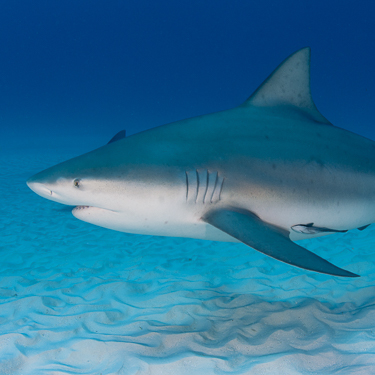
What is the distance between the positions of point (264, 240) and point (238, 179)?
56cm

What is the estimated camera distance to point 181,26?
11906 centimetres

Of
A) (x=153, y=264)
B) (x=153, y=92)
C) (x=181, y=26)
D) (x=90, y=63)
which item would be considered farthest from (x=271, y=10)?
(x=153, y=264)

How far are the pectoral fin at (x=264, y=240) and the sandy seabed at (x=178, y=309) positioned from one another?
892mm

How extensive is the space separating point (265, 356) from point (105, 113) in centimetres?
8956

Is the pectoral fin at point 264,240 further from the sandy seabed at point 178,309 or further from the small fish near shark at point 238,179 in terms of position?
the sandy seabed at point 178,309

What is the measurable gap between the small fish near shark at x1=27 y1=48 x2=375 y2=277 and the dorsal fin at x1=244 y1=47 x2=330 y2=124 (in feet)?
0.03

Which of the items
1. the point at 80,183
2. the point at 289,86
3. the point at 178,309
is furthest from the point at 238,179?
the point at 178,309

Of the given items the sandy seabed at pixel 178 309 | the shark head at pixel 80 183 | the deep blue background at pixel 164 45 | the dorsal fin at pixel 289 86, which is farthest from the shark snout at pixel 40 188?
the deep blue background at pixel 164 45

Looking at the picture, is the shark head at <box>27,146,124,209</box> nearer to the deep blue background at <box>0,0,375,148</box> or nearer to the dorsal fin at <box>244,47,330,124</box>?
the dorsal fin at <box>244,47,330,124</box>

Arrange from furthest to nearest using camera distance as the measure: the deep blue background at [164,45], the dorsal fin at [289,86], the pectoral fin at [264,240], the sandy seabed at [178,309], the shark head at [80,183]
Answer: the deep blue background at [164,45] → the dorsal fin at [289,86] → the sandy seabed at [178,309] → the shark head at [80,183] → the pectoral fin at [264,240]

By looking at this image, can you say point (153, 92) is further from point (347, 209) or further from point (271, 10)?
point (347, 209)

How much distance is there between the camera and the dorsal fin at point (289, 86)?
2562 mm

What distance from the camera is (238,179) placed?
6.45ft

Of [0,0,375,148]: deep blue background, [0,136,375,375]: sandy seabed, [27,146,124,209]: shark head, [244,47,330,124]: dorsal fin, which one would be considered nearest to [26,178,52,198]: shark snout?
[27,146,124,209]: shark head
